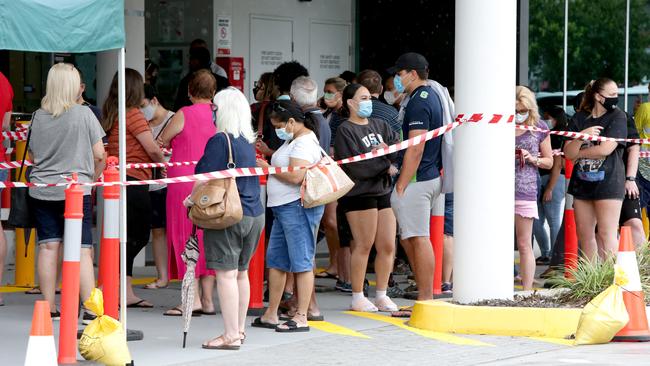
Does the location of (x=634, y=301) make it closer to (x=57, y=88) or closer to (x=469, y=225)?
(x=469, y=225)

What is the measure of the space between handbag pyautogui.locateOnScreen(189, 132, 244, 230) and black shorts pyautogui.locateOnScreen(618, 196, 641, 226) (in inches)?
202

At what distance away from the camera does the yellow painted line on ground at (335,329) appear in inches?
409

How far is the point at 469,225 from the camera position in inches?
426

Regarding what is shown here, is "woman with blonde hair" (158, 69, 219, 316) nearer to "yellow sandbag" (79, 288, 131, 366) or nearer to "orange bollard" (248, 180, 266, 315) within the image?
"orange bollard" (248, 180, 266, 315)

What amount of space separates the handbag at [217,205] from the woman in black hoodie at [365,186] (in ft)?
6.68

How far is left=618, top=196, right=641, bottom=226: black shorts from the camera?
1317cm

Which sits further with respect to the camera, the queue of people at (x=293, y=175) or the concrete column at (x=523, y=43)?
the concrete column at (x=523, y=43)

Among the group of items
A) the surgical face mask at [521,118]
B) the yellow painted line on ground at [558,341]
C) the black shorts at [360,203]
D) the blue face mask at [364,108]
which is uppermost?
the blue face mask at [364,108]

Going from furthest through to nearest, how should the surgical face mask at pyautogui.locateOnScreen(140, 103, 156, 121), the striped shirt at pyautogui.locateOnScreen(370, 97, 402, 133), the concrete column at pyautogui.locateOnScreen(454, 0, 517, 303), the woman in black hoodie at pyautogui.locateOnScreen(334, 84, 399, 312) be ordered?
the surgical face mask at pyautogui.locateOnScreen(140, 103, 156, 121)
the striped shirt at pyautogui.locateOnScreen(370, 97, 402, 133)
the woman in black hoodie at pyautogui.locateOnScreen(334, 84, 399, 312)
the concrete column at pyautogui.locateOnScreen(454, 0, 517, 303)

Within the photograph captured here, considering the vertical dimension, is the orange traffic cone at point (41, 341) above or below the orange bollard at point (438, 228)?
below

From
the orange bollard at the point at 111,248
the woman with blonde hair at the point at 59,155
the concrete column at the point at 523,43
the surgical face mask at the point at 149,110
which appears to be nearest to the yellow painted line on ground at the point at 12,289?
the surgical face mask at the point at 149,110

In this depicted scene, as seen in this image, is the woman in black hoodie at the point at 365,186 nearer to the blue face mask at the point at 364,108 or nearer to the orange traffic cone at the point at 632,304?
the blue face mask at the point at 364,108

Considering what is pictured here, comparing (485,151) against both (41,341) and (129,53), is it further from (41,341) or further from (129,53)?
(129,53)

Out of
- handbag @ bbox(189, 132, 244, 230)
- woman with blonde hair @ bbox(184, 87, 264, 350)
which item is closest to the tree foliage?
woman with blonde hair @ bbox(184, 87, 264, 350)
